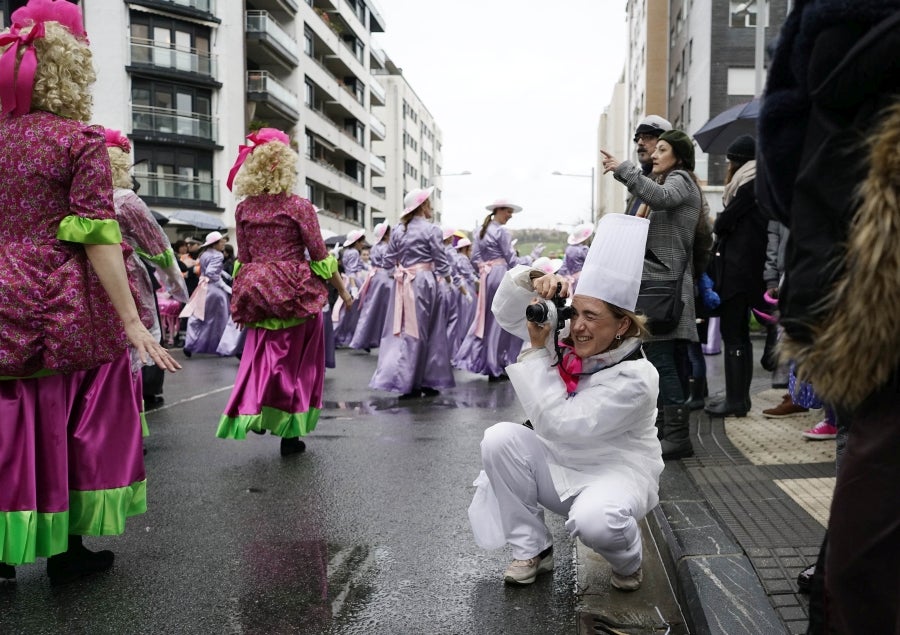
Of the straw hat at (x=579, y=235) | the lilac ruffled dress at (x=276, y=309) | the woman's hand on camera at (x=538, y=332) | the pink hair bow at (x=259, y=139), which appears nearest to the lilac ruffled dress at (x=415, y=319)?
the lilac ruffled dress at (x=276, y=309)

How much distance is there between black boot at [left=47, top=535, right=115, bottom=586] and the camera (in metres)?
3.22

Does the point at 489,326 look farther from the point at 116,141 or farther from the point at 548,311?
the point at 548,311

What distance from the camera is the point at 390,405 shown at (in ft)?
26.6

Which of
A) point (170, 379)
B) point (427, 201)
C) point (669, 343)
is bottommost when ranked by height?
point (170, 379)

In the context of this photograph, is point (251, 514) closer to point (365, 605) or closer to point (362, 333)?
point (365, 605)

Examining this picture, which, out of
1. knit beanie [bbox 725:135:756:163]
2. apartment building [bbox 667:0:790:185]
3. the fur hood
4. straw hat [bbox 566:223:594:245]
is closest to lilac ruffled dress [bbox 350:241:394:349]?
straw hat [bbox 566:223:594:245]

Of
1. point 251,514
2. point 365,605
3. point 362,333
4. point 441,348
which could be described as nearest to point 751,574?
point 365,605

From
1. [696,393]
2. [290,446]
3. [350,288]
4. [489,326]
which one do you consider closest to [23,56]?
[290,446]

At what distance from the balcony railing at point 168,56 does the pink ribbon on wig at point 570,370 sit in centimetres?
3575

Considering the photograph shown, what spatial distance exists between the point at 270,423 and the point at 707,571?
332 cm

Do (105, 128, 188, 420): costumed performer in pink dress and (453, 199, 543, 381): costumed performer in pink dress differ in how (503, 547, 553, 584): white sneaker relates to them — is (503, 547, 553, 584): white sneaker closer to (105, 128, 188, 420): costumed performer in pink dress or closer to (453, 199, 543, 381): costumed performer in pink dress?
(105, 128, 188, 420): costumed performer in pink dress

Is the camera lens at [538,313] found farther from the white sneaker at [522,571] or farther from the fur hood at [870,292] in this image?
the fur hood at [870,292]

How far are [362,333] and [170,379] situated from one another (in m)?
3.29

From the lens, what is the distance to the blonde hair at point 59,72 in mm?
3084
